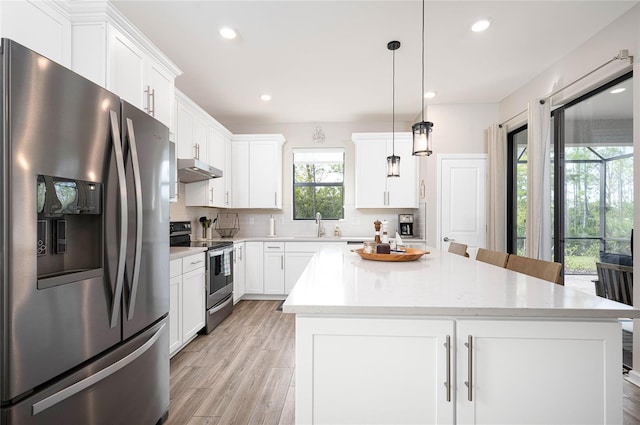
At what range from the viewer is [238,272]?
163 inches

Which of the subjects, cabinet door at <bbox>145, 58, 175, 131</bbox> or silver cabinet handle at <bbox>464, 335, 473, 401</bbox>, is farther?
cabinet door at <bbox>145, 58, 175, 131</bbox>

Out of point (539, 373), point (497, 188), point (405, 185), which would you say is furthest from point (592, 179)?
point (539, 373)

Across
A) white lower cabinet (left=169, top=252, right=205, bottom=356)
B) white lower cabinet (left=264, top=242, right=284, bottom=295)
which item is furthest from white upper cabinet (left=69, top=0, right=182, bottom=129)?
white lower cabinet (left=264, top=242, right=284, bottom=295)

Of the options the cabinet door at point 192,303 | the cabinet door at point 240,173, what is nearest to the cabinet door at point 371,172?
the cabinet door at point 240,173

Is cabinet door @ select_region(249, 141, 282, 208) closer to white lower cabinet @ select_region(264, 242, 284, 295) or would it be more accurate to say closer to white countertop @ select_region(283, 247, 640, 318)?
white lower cabinet @ select_region(264, 242, 284, 295)

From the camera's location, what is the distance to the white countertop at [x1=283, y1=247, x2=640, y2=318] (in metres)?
1.02

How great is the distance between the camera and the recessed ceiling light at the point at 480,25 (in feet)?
7.95

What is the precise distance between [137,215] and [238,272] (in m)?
2.74

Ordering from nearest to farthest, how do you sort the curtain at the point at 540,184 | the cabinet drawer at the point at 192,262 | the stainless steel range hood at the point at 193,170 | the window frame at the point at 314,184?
the cabinet drawer at the point at 192,262 < the stainless steel range hood at the point at 193,170 < the curtain at the point at 540,184 < the window frame at the point at 314,184

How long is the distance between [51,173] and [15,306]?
46cm

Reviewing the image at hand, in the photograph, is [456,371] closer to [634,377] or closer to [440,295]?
[440,295]

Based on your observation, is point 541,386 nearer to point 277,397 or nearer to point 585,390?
point 585,390

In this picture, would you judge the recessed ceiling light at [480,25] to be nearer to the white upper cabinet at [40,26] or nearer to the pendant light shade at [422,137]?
the pendant light shade at [422,137]

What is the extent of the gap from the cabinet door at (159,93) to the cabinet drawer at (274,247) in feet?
7.12
